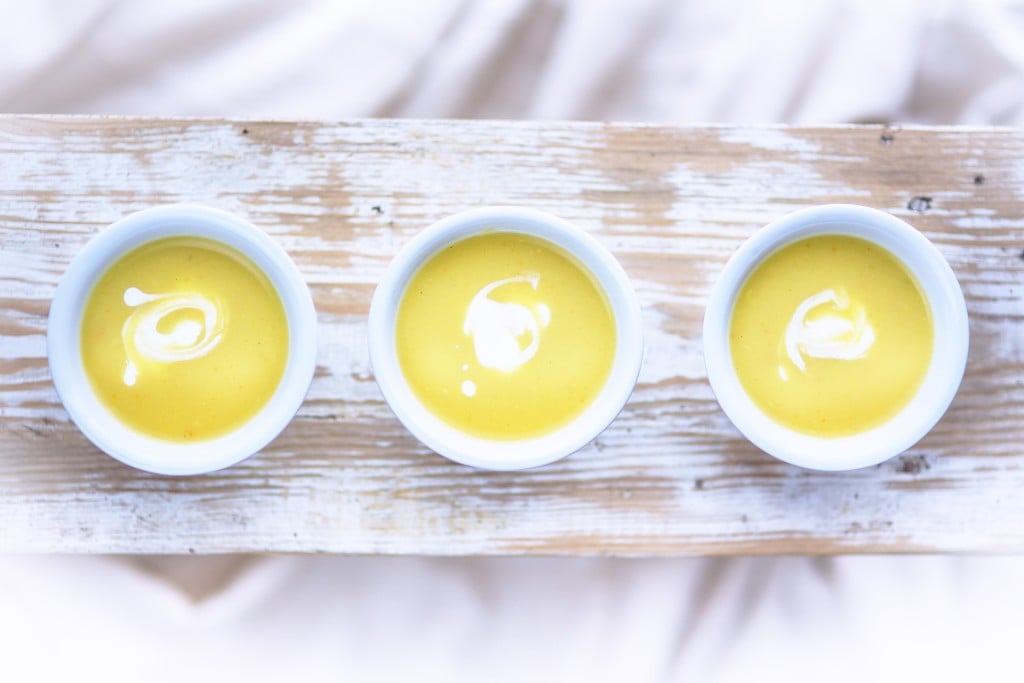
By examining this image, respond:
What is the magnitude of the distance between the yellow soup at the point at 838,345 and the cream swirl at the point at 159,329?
0.67m

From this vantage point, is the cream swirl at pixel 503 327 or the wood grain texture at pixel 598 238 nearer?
the cream swirl at pixel 503 327

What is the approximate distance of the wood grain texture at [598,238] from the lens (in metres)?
1.29

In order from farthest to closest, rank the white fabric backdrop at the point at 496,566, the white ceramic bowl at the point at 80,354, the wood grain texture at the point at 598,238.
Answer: the white fabric backdrop at the point at 496,566
the wood grain texture at the point at 598,238
the white ceramic bowl at the point at 80,354

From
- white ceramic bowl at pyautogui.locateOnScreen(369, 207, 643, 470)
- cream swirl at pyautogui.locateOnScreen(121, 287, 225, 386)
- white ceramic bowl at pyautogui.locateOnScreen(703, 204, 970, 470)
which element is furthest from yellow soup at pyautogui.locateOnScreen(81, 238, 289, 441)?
white ceramic bowl at pyautogui.locateOnScreen(703, 204, 970, 470)

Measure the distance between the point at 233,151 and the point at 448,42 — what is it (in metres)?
0.47

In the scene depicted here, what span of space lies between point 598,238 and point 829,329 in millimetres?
327

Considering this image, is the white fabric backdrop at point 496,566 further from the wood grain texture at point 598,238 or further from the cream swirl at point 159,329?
the cream swirl at point 159,329

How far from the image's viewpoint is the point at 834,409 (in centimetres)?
122

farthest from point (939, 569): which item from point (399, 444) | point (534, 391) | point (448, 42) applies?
point (448, 42)

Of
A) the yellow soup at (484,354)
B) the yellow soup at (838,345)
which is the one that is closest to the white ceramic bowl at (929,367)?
the yellow soup at (838,345)

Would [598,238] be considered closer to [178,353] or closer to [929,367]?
[929,367]

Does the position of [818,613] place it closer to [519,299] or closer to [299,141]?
[519,299]

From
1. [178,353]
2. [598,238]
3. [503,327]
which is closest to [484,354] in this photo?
[503,327]

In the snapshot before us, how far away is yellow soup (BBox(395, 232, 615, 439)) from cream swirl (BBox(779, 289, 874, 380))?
24cm
